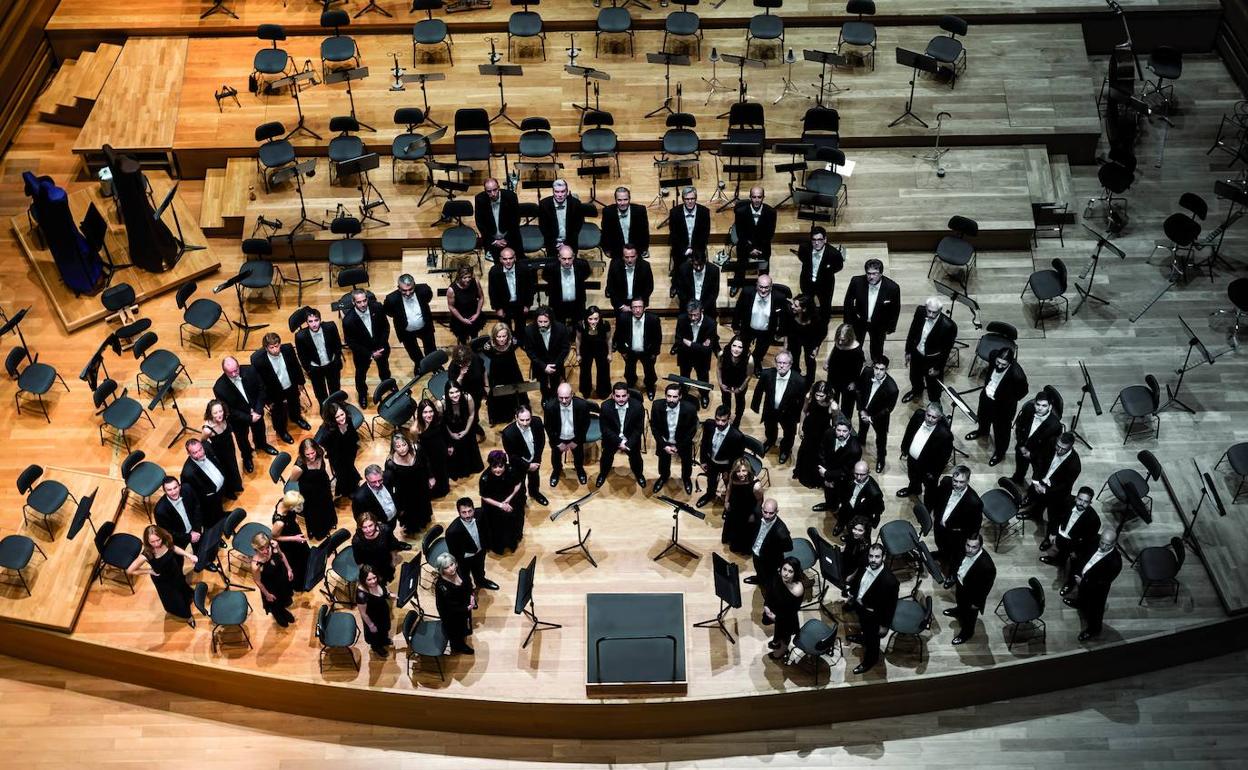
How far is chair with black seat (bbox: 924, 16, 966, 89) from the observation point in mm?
13609

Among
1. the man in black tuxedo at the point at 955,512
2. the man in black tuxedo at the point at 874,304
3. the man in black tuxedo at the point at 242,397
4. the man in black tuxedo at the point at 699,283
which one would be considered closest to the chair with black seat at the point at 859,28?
the man in black tuxedo at the point at 874,304

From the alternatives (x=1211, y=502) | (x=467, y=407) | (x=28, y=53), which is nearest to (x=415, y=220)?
(x=467, y=407)

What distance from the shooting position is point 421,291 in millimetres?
11656

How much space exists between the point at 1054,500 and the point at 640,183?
15.4ft

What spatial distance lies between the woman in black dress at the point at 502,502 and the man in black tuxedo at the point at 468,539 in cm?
12

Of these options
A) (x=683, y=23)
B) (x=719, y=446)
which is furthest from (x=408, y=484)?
(x=683, y=23)

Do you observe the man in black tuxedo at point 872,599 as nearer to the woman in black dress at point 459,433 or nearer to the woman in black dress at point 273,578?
the woman in black dress at point 459,433

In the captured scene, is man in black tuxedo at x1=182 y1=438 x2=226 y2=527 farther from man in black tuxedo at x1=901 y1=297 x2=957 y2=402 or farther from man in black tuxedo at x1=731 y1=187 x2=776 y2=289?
man in black tuxedo at x1=901 y1=297 x2=957 y2=402

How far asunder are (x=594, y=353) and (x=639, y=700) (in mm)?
2869

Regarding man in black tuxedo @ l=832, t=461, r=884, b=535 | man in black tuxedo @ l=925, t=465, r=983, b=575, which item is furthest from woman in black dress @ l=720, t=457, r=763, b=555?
man in black tuxedo @ l=925, t=465, r=983, b=575

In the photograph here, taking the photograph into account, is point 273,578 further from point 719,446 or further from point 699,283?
point 699,283

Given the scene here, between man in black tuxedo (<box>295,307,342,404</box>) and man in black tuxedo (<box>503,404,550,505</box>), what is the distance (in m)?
1.57

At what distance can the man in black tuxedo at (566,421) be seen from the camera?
10.9 metres

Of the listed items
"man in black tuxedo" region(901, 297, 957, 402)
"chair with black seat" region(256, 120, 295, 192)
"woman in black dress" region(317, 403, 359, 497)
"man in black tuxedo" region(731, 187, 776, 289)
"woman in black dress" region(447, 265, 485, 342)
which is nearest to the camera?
"woman in black dress" region(317, 403, 359, 497)
